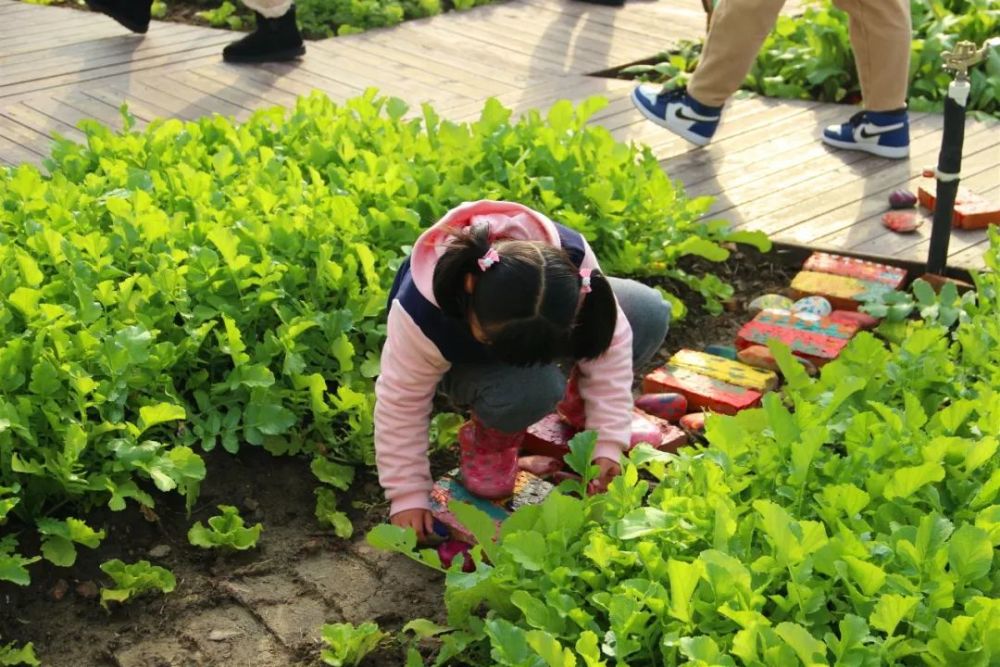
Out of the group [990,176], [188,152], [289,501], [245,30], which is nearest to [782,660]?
[289,501]

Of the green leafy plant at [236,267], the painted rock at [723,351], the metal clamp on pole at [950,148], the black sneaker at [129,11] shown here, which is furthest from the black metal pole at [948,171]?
the black sneaker at [129,11]

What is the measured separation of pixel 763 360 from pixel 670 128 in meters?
1.93

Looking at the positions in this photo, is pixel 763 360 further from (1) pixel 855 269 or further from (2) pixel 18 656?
(2) pixel 18 656

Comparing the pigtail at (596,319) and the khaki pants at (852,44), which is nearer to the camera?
the pigtail at (596,319)

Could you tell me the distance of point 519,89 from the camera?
664 centimetres

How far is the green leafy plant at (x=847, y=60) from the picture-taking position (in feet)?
20.4

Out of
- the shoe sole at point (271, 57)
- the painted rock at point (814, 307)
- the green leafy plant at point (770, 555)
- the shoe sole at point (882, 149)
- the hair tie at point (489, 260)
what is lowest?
the shoe sole at point (271, 57)

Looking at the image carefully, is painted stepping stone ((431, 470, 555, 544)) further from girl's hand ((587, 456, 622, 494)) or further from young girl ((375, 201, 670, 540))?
girl's hand ((587, 456, 622, 494))

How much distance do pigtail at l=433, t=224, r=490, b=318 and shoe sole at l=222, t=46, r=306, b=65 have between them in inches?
166

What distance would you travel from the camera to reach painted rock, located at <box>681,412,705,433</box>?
12.4 feet

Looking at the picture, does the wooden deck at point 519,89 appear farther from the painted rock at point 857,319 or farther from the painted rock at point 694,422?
the painted rock at point 694,422

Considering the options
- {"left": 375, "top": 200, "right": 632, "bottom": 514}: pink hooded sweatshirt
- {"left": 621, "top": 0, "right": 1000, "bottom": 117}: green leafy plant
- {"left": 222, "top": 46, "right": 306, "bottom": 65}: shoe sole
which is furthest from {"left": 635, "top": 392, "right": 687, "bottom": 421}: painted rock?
{"left": 222, "top": 46, "right": 306, "bottom": 65}: shoe sole

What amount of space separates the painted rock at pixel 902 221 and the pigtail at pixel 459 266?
2.42 m

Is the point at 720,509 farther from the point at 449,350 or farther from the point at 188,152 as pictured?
the point at 188,152
